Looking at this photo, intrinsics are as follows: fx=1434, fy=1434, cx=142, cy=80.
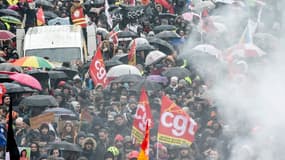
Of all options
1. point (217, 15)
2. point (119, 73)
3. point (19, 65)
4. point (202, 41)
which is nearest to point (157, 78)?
point (119, 73)

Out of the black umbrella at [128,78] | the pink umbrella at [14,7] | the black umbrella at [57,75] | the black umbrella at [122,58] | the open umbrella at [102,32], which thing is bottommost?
the open umbrella at [102,32]

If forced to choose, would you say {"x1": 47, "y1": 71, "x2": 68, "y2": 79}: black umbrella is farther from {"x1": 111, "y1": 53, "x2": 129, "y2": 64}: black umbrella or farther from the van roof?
the van roof

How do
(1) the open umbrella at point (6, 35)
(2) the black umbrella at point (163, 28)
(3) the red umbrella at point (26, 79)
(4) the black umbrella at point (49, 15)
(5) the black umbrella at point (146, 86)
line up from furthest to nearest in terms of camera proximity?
(4) the black umbrella at point (49, 15) → (2) the black umbrella at point (163, 28) → (1) the open umbrella at point (6, 35) → (5) the black umbrella at point (146, 86) → (3) the red umbrella at point (26, 79)

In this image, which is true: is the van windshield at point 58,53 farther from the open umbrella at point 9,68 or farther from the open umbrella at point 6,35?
the open umbrella at point 9,68

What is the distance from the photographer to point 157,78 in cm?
2741

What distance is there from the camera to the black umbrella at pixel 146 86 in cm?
2584

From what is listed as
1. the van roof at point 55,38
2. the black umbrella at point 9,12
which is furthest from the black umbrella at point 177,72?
the black umbrella at point 9,12

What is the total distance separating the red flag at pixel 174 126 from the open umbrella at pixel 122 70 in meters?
6.21

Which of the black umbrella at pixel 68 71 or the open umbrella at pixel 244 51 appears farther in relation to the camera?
the open umbrella at pixel 244 51

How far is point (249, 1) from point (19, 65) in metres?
12.0

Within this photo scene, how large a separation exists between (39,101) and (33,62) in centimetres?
387

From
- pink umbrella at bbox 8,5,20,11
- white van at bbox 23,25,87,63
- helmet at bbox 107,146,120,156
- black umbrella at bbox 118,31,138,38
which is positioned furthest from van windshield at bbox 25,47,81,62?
helmet at bbox 107,146,120,156

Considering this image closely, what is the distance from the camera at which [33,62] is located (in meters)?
27.8

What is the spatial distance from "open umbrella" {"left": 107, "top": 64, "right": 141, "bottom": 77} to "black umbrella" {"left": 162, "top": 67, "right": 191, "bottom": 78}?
1.77ft
